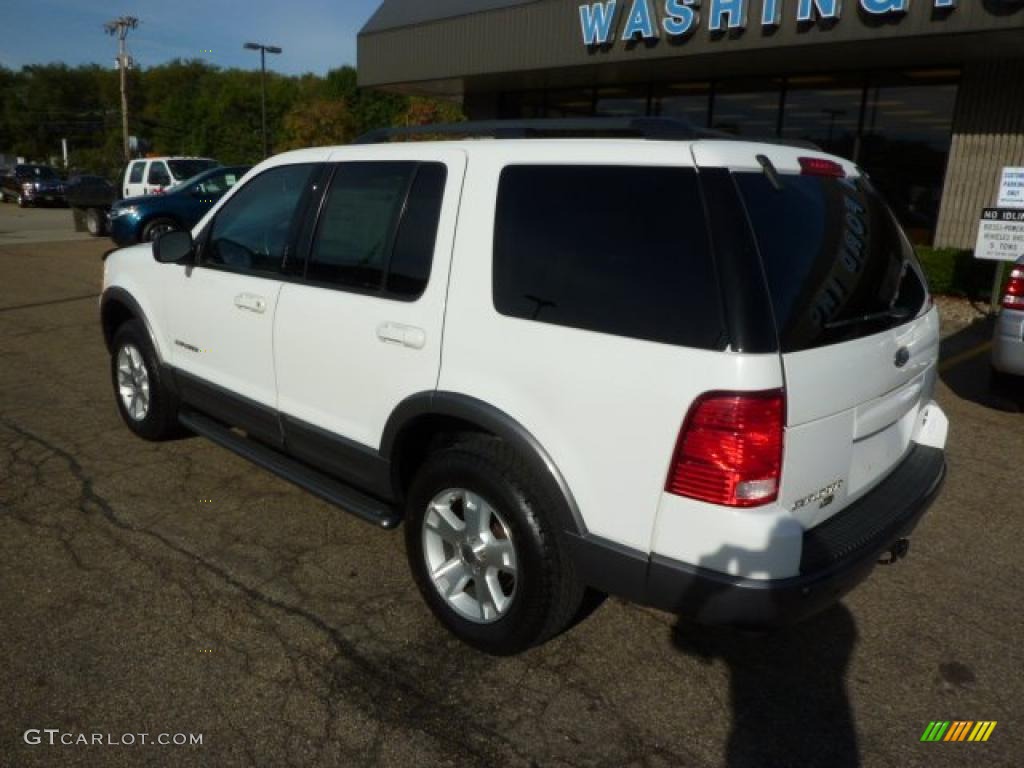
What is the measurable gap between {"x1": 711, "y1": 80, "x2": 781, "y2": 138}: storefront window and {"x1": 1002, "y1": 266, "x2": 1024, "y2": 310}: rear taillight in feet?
28.9

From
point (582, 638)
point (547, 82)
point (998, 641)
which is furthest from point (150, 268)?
point (547, 82)

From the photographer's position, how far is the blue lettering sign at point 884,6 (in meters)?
9.56

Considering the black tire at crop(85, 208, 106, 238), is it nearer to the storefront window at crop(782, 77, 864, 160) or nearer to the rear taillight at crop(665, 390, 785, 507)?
the storefront window at crop(782, 77, 864, 160)

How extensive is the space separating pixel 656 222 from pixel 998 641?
2.23 meters

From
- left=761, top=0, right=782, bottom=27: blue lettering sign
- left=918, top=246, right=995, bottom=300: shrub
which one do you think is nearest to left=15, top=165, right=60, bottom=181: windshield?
left=761, top=0, right=782, bottom=27: blue lettering sign

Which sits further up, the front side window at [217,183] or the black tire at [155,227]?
the front side window at [217,183]

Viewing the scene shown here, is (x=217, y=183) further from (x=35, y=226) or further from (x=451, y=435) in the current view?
(x=451, y=435)

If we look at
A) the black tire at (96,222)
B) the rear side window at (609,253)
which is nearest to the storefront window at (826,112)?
the rear side window at (609,253)

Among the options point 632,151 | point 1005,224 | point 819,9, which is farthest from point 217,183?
point 632,151

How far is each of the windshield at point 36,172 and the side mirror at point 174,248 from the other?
35.7 metres

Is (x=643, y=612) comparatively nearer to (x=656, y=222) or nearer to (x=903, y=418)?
(x=903, y=418)

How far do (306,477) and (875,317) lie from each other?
243 centimetres

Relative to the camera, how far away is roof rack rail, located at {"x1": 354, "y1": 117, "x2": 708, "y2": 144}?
2514 millimetres

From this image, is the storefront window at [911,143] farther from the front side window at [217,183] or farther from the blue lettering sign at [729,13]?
the front side window at [217,183]
